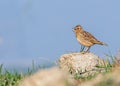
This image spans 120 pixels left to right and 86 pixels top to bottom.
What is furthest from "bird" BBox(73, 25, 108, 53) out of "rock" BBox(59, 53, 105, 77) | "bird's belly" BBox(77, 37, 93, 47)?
"rock" BBox(59, 53, 105, 77)

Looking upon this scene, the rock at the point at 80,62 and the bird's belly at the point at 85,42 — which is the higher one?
the bird's belly at the point at 85,42

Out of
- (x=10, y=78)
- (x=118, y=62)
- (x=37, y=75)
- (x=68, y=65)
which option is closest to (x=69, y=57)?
(x=68, y=65)

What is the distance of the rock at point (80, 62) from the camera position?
12079mm

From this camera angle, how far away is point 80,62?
40.5 feet

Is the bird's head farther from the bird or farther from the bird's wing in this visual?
the bird's wing

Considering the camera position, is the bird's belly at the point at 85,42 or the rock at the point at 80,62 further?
the bird's belly at the point at 85,42

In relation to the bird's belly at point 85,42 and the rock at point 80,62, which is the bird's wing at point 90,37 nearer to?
the bird's belly at point 85,42

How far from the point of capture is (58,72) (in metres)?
5.61

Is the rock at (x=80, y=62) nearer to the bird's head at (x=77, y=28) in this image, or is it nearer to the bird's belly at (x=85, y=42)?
the bird's belly at (x=85, y=42)

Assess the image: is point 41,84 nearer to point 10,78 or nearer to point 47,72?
point 47,72

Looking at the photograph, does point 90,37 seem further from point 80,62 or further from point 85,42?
point 80,62

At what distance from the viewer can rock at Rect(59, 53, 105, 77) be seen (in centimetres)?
1208

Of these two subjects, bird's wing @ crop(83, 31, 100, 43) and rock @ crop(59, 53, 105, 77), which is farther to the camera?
bird's wing @ crop(83, 31, 100, 43)

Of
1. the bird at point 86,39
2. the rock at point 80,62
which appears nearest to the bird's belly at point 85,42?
the bird at point 86,39
